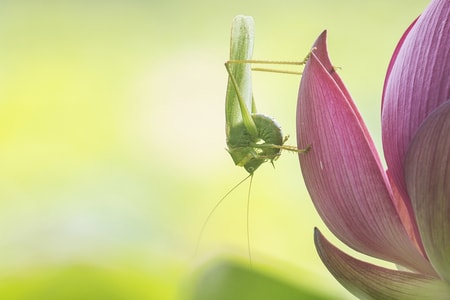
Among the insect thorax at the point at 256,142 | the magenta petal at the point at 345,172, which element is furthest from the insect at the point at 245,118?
the magenta petal at the point at 345,172

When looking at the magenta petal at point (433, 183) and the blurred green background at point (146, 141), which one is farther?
the blurred green background at point (146, 141)

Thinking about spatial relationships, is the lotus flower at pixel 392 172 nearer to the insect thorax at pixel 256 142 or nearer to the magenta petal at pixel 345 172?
the magenta petal at pixel 345 172

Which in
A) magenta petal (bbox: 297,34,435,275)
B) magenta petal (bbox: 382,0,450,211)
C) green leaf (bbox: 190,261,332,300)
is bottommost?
green leaf (bbox: 190,261,332,300)

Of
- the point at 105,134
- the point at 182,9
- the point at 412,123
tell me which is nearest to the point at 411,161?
the point at 412,123

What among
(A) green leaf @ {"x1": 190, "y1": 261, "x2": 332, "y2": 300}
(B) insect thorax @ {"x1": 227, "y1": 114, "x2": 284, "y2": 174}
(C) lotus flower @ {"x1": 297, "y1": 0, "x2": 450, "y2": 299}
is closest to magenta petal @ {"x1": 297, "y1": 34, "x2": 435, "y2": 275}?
(C) lotus flower @ {"x1": 297, "y1": 0, "x2": 450, "y2": 299}

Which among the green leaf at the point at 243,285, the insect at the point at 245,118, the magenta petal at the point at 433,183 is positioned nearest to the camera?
the magenta petal at the point at 433,183

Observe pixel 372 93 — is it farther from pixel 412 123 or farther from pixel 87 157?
pixel 412 123

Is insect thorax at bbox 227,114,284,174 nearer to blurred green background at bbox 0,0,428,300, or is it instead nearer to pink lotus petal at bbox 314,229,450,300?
blurred green background at bbox 0,0,428,300
